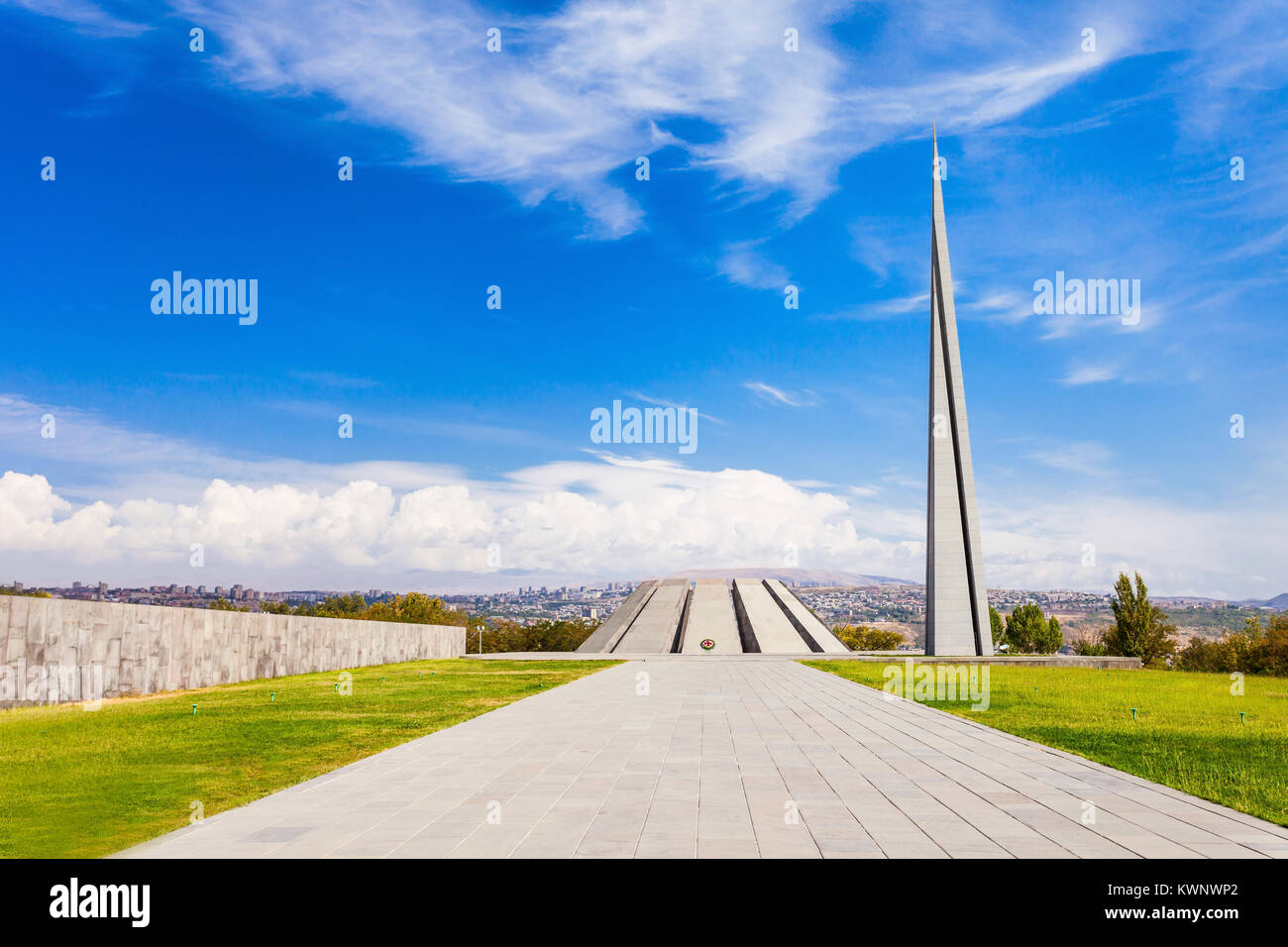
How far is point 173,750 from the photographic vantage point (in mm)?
10141

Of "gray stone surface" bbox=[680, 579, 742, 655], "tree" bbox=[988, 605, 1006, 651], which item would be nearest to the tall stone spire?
"gray stone surface" bbox=[680, 579, 742, 655]

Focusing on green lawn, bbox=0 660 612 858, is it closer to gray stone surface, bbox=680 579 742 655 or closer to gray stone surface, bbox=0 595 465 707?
gray stone surface, bbox=0 595 465 707

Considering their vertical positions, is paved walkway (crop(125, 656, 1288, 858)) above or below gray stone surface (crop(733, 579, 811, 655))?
above

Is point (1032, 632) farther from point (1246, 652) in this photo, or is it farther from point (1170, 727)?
point (1170, 727)

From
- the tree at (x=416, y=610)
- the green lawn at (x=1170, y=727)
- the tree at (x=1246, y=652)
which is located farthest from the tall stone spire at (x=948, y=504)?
the tree at (x=416, y=610)

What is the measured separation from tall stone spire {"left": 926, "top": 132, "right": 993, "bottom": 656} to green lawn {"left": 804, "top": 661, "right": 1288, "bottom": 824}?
13.4 m

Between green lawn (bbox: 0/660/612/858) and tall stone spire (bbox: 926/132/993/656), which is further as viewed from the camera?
tall stone spire (bbox: 926/132/993/656)

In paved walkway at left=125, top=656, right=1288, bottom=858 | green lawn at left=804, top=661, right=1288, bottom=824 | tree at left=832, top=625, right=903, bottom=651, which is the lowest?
tree at left=832, top=625, right=903, bottom=651

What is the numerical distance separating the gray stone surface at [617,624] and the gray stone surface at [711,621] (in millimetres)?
Result: 3225

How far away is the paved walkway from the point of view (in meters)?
5.66

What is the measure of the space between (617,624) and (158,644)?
30706 mm

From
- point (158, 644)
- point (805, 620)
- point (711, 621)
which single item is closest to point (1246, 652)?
point (805, 620)
